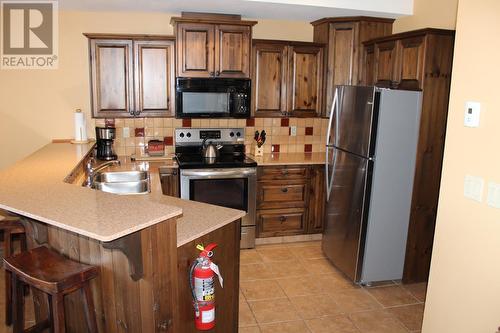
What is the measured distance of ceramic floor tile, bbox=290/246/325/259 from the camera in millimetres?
4293

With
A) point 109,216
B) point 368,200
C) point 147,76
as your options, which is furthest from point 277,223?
point 109,216

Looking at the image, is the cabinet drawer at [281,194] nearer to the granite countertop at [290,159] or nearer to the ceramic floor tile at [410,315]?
the granite countertop at [290,159]

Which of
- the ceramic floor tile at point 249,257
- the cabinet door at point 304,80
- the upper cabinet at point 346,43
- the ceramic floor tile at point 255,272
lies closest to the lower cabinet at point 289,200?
the ceramic floor tile at point 249,257

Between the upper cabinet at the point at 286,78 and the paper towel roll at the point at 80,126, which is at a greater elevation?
the upper cabinet at the point at 286,78

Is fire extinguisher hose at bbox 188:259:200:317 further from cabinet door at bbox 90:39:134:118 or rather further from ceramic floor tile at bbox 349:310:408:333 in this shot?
cabinet door at bbox 90:39:134:118

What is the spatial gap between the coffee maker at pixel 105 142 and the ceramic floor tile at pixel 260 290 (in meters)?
1.81

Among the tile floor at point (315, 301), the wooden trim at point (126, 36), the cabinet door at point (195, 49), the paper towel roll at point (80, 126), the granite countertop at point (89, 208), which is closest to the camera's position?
the granite countertop at point (89, 208)

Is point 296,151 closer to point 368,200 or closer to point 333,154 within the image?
point 333,154

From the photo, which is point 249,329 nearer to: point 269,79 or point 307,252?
point 307,252

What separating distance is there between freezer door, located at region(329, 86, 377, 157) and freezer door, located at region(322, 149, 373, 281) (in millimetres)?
89

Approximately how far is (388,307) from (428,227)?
2.75 feet

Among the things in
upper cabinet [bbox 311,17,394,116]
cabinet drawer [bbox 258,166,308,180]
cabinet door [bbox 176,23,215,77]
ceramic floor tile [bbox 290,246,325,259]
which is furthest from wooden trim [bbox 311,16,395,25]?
ceramic floor tile [bbox 290,246,325,259]

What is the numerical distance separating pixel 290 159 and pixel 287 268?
3.90 ft

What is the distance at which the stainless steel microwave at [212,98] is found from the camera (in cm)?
429
